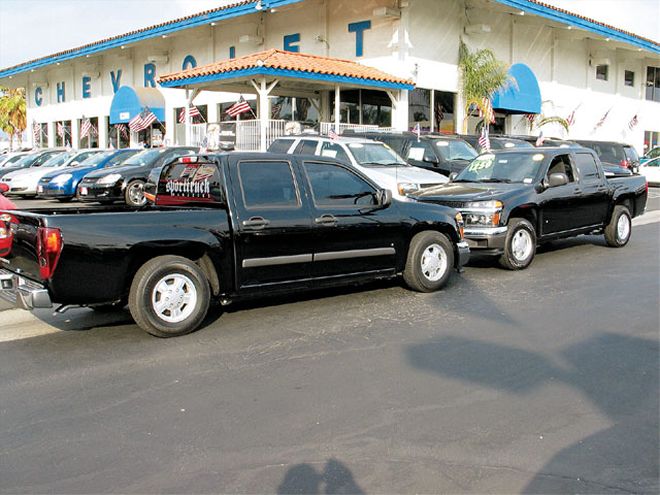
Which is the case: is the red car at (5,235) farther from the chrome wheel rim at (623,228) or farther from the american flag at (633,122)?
the american flag at (633,122)

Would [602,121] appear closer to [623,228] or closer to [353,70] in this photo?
[353,70]

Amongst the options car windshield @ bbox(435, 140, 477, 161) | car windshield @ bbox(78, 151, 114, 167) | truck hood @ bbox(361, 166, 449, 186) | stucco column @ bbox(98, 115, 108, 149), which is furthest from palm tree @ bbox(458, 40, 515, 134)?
stucco column @ bbox(98, 115, 108, 149)

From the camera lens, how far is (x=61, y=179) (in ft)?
Answer: 63.5

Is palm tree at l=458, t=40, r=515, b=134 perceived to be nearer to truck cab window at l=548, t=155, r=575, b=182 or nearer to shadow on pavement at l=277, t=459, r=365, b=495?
truck cab window at l=548, t=155, r=575, b=182

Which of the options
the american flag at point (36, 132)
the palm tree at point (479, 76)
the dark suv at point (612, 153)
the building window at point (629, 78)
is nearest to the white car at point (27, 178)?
the palm tree at point (479, 76)

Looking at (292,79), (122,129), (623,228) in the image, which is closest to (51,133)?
(122,129)

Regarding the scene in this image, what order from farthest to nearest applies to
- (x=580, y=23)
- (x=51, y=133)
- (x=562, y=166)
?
(x=51, y=133) < (x=580, y=23) < (x=562, y=166)

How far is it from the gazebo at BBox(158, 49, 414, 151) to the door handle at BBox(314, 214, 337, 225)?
40.6 ft

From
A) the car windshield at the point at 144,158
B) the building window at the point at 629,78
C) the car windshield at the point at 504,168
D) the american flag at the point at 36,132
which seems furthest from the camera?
the american flag at the point at 36,132

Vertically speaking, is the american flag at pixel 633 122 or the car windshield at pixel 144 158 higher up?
the american flag at pixel 633 122

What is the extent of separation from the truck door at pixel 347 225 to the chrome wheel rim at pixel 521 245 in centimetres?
252

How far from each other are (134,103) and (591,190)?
2355 cm

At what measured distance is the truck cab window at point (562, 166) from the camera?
1079 cm

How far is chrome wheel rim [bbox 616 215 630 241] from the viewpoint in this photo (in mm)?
11773
